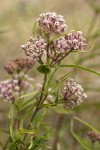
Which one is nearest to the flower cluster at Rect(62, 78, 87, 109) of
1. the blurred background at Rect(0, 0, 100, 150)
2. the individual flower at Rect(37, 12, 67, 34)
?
the individual flower at Rect(37, 12, 67, 34)

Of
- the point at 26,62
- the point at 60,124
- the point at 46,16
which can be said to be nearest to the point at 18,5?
the point at 60,124

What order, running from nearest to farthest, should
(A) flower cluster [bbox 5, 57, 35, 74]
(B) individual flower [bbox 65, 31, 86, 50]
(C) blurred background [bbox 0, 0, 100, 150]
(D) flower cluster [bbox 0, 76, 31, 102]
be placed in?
(B) individual flower [bbox 65, 31, 86, 50] → (D) flower cluster [bbox 0, 76, 31, 102] → (A) flower cluster [bbox 5, 57, 35, 74] → (C) blurred background [bbox 0, 0, 100, 150]

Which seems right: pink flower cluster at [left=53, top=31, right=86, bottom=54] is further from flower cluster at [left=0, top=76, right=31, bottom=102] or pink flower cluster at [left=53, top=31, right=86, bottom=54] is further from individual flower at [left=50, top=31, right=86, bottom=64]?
flower cluster at [left=0, top=76, right=31, bottom=102]

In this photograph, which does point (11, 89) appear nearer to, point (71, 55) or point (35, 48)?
point (35, 48)

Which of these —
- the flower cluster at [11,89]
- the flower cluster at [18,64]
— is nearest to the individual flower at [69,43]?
the flower cluster at [11,89]

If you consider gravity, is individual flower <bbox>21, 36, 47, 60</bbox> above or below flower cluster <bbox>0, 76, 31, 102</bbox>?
above

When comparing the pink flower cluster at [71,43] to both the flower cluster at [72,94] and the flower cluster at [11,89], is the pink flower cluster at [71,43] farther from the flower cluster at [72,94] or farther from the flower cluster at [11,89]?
the flower cluster at [11,89]
